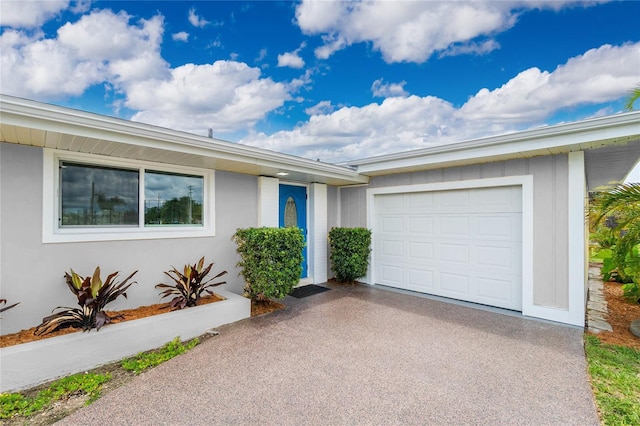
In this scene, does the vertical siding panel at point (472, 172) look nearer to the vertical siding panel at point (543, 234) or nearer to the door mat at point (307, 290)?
the vertical siding panel at point (543, 234)

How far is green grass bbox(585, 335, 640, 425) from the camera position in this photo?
240 cm

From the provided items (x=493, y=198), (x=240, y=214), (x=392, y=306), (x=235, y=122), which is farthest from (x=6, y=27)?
(x=493, y=198)

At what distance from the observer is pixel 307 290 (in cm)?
677

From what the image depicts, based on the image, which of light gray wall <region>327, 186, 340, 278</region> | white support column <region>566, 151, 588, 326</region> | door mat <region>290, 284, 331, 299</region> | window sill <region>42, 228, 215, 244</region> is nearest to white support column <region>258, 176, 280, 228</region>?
window sill <region>42, 228, 215, 244</region>

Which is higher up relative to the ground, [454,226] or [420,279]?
[454,226]

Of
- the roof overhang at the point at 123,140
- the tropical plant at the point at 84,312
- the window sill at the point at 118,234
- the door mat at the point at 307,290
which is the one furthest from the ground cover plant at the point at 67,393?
the door mat at the point at 307,290

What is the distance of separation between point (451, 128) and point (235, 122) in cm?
716

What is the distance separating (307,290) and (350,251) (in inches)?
53.7

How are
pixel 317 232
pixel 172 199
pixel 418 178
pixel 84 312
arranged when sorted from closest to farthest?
pixel 84 312, pixel 172 199, pixel 418 178, pixel 317 232

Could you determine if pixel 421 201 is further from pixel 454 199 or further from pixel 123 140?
pixel 123 140

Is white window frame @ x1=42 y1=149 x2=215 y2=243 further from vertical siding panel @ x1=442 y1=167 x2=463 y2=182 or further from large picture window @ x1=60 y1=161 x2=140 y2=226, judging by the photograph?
vertical siding panel @ x1=442 y1=167 x2=463 y2=182

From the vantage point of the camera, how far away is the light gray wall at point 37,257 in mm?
3557

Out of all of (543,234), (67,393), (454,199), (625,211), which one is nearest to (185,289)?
(67,393)

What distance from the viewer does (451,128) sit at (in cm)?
1003
